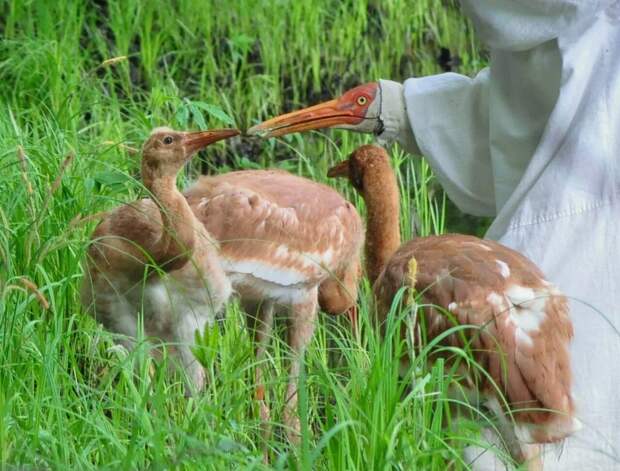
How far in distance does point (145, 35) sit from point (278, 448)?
3508 millimetres

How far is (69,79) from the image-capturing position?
6.20 meters

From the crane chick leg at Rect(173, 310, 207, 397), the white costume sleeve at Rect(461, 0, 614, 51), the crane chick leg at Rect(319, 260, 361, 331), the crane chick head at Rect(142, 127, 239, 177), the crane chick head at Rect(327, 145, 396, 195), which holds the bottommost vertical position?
the crane chick leg at Rect(319, 260, 361, 331)

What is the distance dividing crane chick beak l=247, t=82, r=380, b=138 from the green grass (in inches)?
13.2

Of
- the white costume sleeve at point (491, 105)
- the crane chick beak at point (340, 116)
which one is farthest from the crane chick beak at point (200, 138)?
the white costume sleeve at point (491, 105)

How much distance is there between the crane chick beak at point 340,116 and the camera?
4.36m

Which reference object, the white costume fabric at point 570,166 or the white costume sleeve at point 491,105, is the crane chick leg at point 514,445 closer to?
the white costume fabric at point 570,166

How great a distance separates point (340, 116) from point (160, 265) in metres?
0.65

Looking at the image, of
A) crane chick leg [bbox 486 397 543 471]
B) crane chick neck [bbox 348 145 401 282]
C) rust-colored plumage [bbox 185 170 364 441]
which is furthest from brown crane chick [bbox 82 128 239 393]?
crane chick leg [bbox 486 397 543 471]

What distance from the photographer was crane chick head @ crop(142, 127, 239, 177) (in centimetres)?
441

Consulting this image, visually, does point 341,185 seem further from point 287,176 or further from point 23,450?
point 23,450

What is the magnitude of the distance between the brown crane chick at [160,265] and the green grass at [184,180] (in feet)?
0.27

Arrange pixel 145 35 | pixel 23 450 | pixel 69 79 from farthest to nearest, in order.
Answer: pixel 145 35, pixel 69 79, pixel 23 450

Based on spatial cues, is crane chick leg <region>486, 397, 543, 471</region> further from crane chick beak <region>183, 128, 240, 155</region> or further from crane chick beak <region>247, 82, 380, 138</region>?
crane chick beak <region>183, 128, 240, 155</region>

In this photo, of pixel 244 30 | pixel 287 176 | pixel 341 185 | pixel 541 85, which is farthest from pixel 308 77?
pixel 541 85
